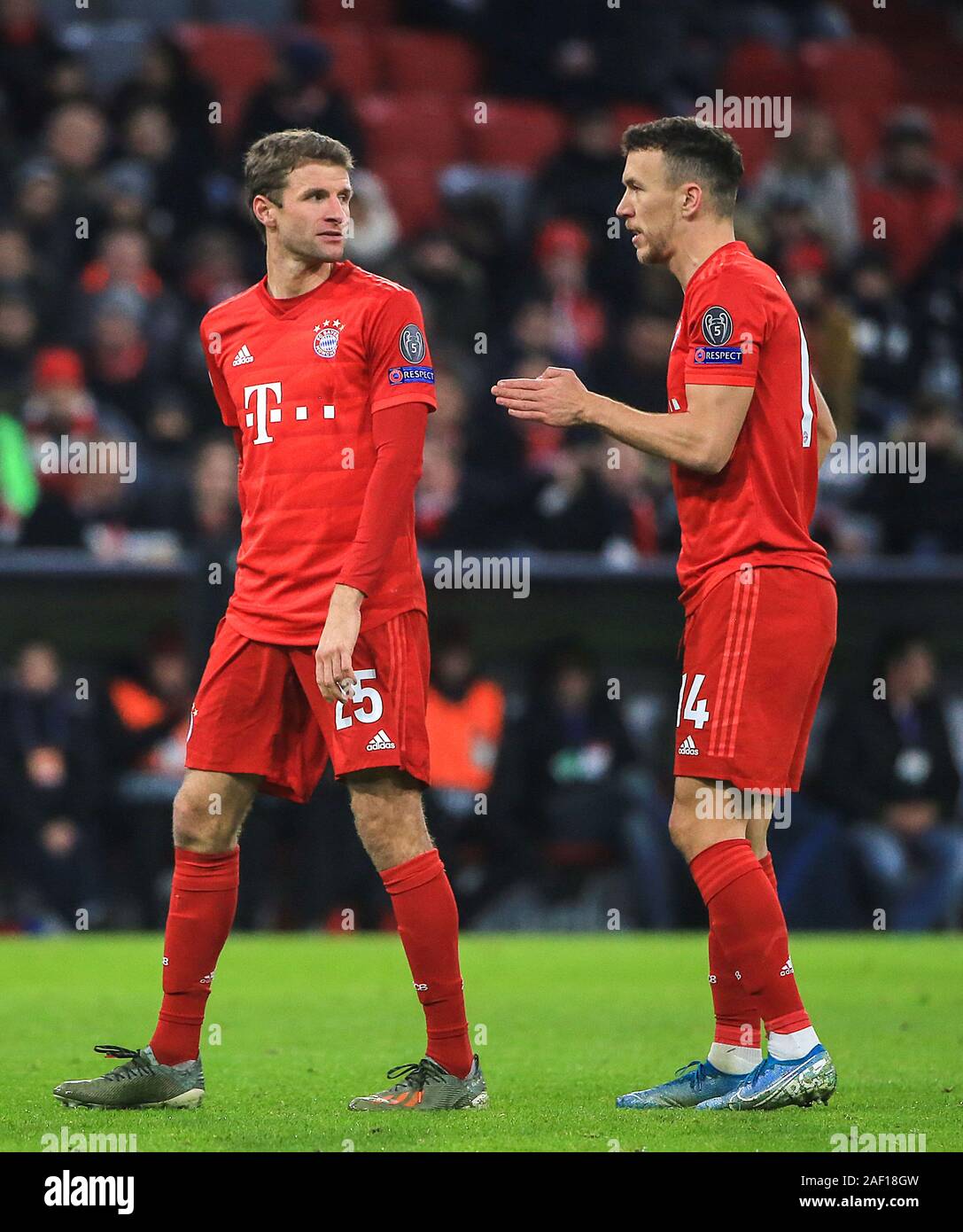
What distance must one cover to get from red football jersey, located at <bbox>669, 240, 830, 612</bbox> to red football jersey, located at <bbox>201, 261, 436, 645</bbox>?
67 centimetres

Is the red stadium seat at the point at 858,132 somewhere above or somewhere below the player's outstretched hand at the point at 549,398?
above

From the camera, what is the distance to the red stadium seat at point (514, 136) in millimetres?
15344

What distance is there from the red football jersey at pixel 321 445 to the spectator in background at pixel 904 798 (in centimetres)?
596

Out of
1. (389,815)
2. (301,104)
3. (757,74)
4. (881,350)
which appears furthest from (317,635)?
(757,74)

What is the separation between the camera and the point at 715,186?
4.97 meters

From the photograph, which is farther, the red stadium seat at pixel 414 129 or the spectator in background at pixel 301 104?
the red stadium seat at pixel 414 129

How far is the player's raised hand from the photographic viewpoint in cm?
462

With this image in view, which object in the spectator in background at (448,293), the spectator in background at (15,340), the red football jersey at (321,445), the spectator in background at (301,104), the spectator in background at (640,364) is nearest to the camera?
the red football jersey at (321,445)

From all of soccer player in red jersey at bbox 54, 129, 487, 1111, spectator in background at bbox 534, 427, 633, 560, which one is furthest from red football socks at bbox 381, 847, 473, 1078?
spectator in background at bbox 534, 427, 633, 560

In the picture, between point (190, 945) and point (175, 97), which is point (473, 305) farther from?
point (190, 945)

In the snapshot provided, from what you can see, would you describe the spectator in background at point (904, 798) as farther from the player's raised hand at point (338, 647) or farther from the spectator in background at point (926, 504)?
the player's raised hand at point (338, 647)

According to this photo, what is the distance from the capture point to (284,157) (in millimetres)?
4977

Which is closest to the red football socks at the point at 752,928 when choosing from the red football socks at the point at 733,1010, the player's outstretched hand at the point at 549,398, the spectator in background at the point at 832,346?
the red football socks at the point at 733,1010
